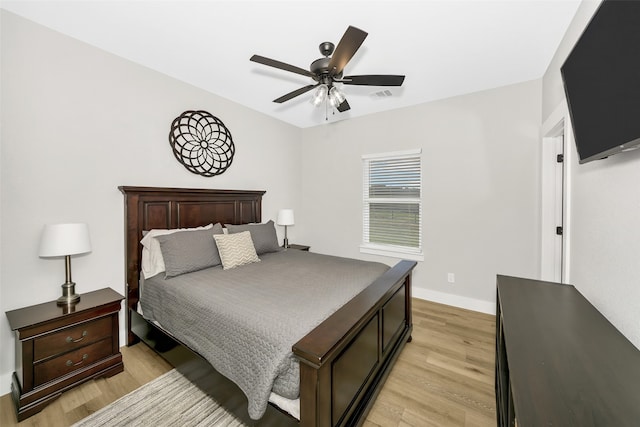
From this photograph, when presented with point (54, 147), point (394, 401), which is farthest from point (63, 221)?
point (394, 401)

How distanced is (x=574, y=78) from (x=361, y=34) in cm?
116

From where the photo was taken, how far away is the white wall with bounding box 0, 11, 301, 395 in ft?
6.15

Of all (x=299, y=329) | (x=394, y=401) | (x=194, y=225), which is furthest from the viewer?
Result: (x=194, y=225)

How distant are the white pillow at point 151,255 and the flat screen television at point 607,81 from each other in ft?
9.92

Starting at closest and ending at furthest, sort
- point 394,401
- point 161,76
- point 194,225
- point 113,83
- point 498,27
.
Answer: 1. point 394,401
2. point 498,27
3. point 113,83
4. point 161,76
5. point 194,225

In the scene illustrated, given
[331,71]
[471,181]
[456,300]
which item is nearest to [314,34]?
[331,71]

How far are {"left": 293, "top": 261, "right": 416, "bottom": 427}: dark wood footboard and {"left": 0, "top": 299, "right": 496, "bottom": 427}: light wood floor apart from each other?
0.15 metres

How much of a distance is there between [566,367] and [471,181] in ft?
8.58

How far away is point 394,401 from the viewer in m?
Answer: 1.80

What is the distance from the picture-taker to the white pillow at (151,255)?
2309mm

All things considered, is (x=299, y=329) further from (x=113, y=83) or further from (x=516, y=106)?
(x=516, y=106)

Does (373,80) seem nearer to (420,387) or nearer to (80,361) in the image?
(420,387)

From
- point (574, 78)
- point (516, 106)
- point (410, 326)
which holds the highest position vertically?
point (516, 106)

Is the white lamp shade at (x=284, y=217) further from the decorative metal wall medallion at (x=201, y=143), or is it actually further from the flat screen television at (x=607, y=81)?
the flat screen television at (x=607, y=81)
